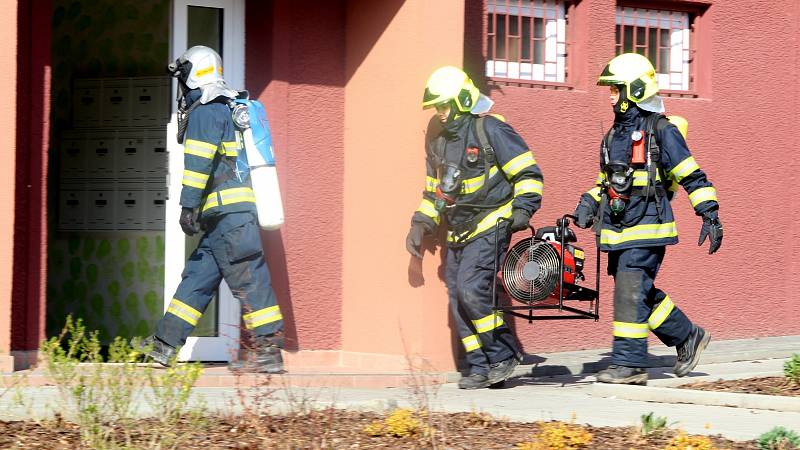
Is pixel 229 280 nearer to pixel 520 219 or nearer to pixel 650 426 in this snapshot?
pixel 520 219

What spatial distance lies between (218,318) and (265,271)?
3.27 ft

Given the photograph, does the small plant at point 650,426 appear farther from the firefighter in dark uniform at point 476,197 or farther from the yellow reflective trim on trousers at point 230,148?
the yellow reflective trim on trousers at point 230,148

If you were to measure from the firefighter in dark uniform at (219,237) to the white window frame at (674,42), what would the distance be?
421cm

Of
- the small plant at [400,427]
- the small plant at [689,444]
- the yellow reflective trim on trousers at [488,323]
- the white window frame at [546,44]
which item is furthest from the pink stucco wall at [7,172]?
the small plant at [689,444]

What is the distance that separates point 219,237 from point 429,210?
141 cm

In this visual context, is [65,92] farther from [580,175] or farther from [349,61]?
[580,175]

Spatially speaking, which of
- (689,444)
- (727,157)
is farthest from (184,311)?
(727,157)

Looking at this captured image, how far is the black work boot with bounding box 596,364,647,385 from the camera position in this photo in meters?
9.27

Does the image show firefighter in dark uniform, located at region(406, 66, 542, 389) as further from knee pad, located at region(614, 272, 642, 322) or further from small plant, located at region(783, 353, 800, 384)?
small plant, located at region(783, 353, 800, 384)

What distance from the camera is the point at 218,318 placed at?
10406mm

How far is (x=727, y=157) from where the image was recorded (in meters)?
12.2

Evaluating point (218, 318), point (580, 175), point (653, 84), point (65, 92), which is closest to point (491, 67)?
point (580, 175)

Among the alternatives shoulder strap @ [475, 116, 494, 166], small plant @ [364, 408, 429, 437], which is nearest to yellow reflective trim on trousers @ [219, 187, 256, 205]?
shoulder strap @ [475, 116, 494, 166]

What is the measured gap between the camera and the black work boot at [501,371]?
9445mm
